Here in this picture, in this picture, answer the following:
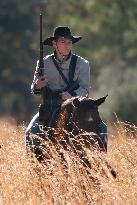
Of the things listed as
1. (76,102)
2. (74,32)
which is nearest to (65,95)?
(76,102)

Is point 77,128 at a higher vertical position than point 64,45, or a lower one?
lower

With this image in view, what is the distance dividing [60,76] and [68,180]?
180cm

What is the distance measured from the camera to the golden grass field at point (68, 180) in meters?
9.22

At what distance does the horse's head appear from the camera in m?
9.88

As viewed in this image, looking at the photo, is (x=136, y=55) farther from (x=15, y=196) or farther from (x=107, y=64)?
(x=15, y=196)

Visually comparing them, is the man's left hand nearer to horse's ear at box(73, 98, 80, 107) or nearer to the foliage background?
horse's ear at box(73, 98, 80, 107)

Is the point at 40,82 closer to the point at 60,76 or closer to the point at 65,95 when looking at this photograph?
the point at 60,76

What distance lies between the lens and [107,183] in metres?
9.20

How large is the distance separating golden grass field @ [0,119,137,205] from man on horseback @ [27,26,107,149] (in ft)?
2.18

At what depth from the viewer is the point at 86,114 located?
32.5 feet

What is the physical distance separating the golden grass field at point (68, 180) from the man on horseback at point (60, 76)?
664mm

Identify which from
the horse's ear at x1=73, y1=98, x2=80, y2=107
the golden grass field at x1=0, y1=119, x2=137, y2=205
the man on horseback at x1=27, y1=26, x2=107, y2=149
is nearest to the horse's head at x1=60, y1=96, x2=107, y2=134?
the horse's ear at x1=73, y1=98, x2=80, y2=107

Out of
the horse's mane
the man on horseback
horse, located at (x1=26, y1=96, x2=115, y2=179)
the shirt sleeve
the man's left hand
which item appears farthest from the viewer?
the shirt sleeve

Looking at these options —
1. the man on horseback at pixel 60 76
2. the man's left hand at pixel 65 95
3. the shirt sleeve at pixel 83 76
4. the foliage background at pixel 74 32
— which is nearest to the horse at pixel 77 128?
the man's left hand at pixel 65 95
